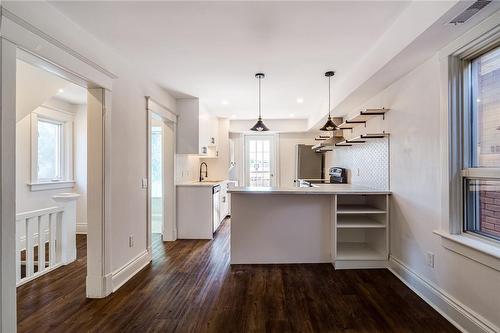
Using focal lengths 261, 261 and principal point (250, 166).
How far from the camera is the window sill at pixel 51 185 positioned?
3974 millimetres

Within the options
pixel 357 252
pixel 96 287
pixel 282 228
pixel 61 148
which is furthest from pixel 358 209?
pixel 61 148

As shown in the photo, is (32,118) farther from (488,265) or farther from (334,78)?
(488,265)

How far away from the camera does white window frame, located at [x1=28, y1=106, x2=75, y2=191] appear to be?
3.99 meters

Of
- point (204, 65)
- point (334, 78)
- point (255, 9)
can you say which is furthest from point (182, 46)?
point (334, 78)

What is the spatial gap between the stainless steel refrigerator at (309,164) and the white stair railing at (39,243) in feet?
16.2

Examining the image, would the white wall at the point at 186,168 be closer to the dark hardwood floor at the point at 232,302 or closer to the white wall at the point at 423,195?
the dark hardwood floor at the point at 232,302

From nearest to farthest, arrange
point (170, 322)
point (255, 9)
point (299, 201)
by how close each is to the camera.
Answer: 1. point (255, 9)
2. point (170, 322)
3. point (299, 201)

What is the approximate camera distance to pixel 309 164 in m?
6.55

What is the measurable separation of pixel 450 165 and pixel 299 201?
164 centimetres

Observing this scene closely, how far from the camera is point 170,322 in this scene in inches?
81.3

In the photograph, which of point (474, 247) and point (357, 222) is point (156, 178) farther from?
point (474, 247)

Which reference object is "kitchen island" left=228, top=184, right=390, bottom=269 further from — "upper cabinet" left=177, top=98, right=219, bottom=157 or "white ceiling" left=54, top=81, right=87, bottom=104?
"white ceiling" left=54, top=81, right=87, bottom=104

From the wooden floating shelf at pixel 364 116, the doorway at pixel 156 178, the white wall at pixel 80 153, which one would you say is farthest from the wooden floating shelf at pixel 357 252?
the white wall at pixel 80 153

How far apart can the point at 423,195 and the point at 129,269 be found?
10.2 feet
